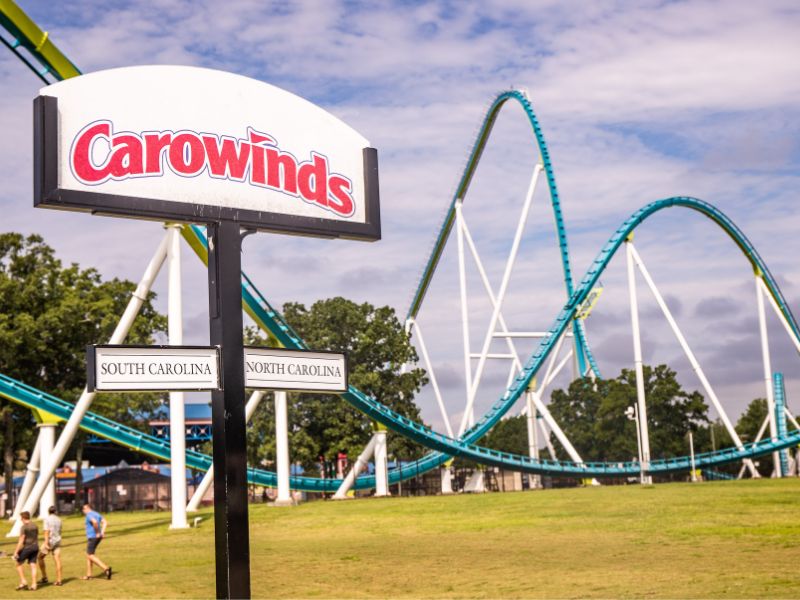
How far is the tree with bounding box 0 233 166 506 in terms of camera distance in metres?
45.1

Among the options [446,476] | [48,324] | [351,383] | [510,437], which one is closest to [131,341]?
[48,324]

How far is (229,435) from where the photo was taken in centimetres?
964

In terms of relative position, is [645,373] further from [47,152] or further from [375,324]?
[47,152]

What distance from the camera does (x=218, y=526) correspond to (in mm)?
9562

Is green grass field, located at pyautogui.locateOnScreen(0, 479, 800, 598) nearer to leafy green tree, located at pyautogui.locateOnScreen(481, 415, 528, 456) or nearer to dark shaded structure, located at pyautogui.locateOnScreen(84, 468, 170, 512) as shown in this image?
Result: dark shaded structure, located at pyautogui.locateOnScreen(84, 468, 170, 512)

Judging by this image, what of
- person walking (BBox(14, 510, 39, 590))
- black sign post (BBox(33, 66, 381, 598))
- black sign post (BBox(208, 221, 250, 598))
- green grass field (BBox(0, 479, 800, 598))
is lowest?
green grass field (BBox(0, 479, 800, 598))

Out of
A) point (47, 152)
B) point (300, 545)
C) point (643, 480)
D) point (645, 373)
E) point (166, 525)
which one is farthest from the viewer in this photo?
point (645, 373)

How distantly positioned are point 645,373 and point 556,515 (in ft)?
151

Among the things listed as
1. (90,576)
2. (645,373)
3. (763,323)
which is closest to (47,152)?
(90,576)

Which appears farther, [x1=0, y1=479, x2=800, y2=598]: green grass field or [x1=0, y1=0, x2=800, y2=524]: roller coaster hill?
[x1=0, y1=0, x2=800, y2=524]: roller coaster hill

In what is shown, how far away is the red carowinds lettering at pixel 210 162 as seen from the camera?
9656 mm

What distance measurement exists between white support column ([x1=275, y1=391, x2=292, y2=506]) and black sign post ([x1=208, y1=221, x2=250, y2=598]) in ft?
88.4

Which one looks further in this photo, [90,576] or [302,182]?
[90,576]

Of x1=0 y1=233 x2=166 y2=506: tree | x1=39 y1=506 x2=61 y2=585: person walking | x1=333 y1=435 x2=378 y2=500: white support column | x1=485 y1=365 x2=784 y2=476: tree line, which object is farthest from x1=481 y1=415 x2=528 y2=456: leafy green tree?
x1=39 y1=506 x2=61 y2=585: person walking
